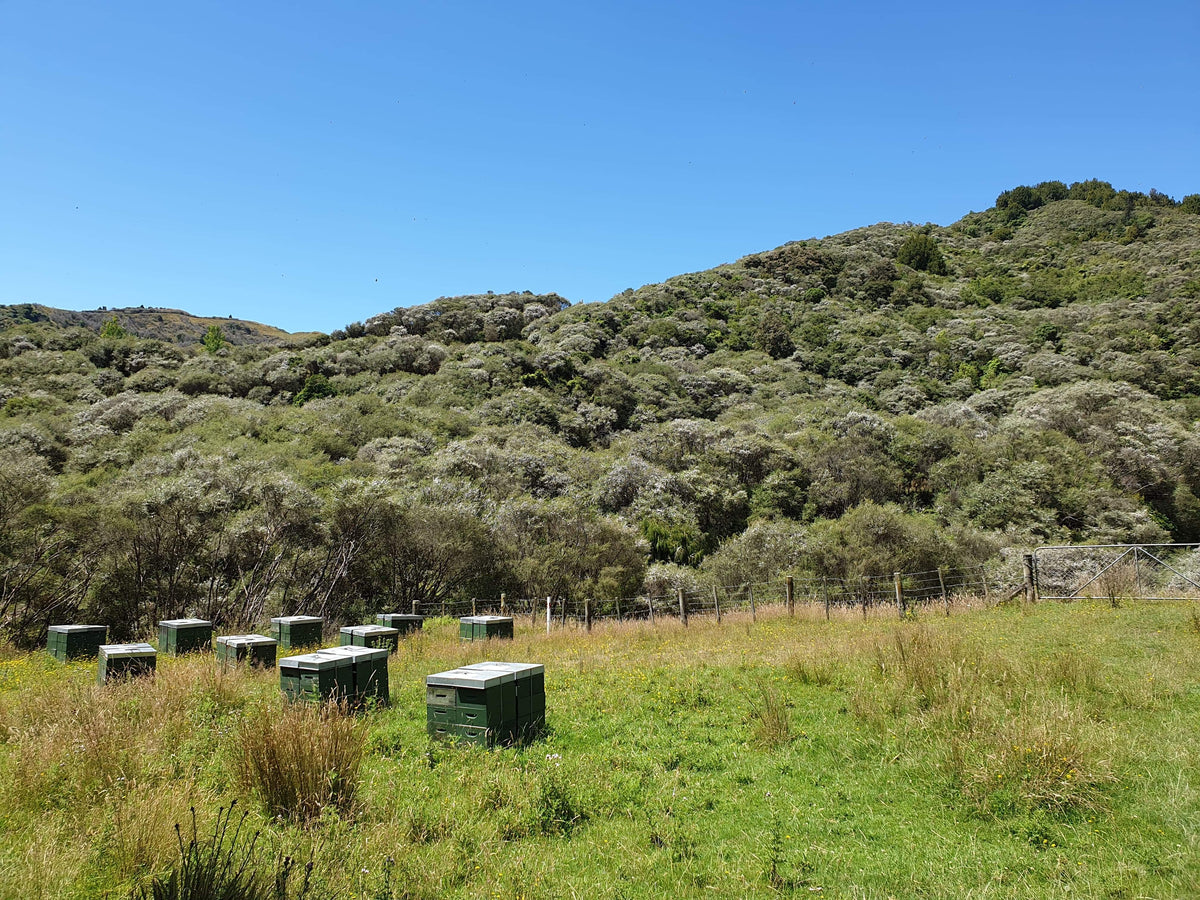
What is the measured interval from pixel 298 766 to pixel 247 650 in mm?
6125

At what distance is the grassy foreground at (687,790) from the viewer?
3.74 m

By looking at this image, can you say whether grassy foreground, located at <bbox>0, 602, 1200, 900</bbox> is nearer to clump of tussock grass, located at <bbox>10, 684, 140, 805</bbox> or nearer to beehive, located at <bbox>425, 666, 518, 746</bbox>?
clump of tussock grass, located at <bbox>10, 684, 140, 805</bbox>

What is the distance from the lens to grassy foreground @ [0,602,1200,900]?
374 centimetres

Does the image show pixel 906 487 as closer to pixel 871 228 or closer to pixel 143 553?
pixel 143 553

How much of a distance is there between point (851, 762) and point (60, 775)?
22.6ft

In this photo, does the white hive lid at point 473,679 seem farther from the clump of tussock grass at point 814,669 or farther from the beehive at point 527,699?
the clump of tussock grass at point 814,669

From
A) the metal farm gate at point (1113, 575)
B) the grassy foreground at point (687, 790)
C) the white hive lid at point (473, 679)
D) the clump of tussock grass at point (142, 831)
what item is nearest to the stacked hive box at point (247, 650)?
the grassy foreground at point (687, 790)

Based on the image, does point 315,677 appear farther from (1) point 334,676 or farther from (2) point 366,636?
(2) point 366,636

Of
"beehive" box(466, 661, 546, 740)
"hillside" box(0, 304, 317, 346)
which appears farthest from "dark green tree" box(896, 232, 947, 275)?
"beehive" box(466, 661, 546, 740)

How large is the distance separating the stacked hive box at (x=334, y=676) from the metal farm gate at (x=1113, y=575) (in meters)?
16.2

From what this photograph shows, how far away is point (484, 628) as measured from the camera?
45.5 feet

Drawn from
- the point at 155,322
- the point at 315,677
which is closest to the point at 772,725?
the point at 315,677

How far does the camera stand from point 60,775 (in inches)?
186

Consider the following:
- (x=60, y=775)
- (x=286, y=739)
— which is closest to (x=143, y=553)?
(x=60, y=775)
